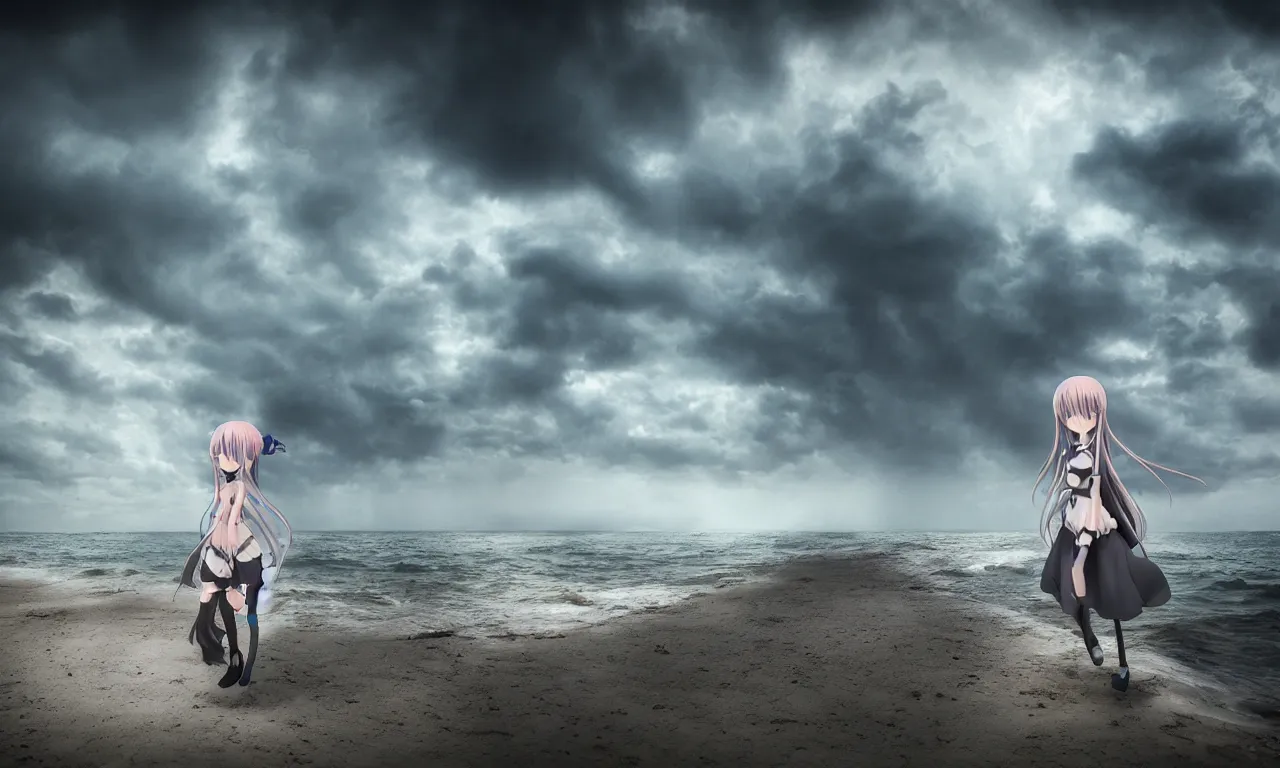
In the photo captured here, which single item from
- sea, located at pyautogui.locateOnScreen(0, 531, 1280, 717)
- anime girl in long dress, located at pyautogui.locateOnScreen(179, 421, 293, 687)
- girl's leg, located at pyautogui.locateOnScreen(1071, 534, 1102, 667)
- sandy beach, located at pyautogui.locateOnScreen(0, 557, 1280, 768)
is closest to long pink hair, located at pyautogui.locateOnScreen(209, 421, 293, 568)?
anime girl in long dress, located at pyautogui.locateOnScreen(179, 421, 293, 687)

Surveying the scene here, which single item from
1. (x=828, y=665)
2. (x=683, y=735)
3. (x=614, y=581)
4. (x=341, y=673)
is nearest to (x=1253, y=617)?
(x=828, y=665)

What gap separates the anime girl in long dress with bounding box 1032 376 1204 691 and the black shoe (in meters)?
10.1

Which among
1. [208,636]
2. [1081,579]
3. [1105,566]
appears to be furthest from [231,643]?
[1105,566]

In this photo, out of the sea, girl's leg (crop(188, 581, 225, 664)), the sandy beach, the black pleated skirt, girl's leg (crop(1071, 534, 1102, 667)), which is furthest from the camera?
the sea

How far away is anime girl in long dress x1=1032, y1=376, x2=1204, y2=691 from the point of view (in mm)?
8305

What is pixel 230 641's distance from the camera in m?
8.97

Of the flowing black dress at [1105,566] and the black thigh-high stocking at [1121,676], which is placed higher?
the flowing black dress at [1105,566]

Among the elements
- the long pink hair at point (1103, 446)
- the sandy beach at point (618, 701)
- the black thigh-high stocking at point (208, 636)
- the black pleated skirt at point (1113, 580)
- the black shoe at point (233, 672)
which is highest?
the long pink hair at point (1103, 446)

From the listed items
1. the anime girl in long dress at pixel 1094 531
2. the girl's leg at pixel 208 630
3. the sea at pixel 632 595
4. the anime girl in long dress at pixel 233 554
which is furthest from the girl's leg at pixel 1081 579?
the girl's leg at pixel 208 630

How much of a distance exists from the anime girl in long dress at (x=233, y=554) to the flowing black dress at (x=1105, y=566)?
379 inches

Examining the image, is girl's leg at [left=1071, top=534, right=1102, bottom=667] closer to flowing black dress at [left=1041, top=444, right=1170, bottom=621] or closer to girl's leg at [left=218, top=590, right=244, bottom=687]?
flowing black dress at [left=1041, top=444, right=1170, bottom=621]

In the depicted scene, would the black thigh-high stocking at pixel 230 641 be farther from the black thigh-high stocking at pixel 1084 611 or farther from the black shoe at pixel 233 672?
the black thigh-high stocking at pixel 1084 611

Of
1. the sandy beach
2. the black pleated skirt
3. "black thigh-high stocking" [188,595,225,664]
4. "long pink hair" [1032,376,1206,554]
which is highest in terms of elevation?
"long pink hair" [1032,376,1206,554]

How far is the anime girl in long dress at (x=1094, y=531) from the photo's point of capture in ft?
27.2
